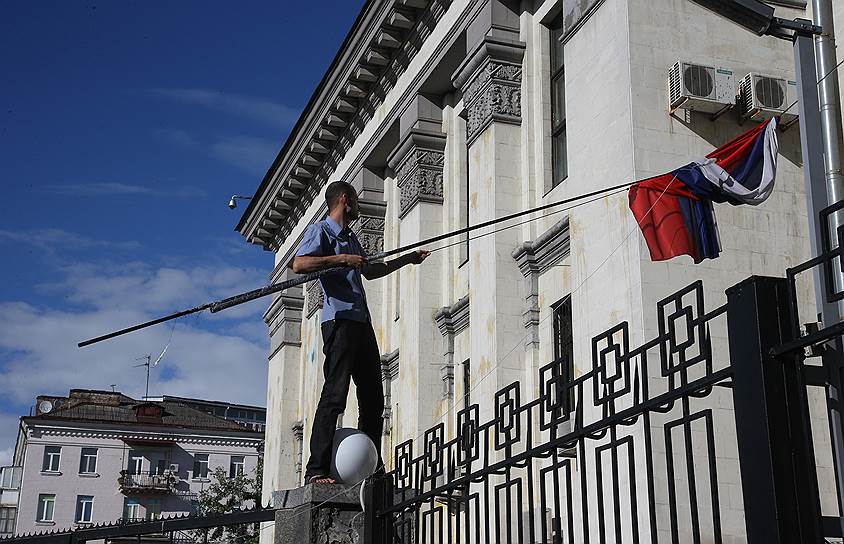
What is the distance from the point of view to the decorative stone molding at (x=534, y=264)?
16.6 metres

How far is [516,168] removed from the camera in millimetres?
18125

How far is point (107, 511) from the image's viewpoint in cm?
6606

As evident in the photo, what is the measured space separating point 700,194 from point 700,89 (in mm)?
3816

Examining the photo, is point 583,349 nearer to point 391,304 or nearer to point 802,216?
point 802,216

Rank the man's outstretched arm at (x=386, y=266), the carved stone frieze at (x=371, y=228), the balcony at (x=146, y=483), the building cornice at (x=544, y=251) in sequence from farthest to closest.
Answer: the balcony at (x=146, y=483) → the carved stone frieze at (x=371, y=228) → the building cornice at (x=544, y=251) → the man's outstretched arm at (x=386, y=266)

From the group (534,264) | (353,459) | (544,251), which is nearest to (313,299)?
(534,264)

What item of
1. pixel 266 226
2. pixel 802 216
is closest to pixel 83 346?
pixel 802 216

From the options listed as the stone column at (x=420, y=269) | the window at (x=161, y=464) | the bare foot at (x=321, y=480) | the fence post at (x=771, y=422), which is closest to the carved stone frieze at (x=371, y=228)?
the stone column at (x=420, y=269)

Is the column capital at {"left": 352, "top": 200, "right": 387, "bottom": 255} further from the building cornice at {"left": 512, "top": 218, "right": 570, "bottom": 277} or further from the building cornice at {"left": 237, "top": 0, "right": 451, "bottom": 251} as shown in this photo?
the building cornice at {"left": 512, "top": 218, "right": 570, "bottom": 277}

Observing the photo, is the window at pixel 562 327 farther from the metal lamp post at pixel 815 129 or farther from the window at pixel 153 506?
the window at pixel 153 506

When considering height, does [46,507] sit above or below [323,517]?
above

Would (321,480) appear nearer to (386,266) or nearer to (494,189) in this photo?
(386,266)

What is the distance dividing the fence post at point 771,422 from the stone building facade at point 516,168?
5154 millimetres

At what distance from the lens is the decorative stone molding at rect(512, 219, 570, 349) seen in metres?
16.6
